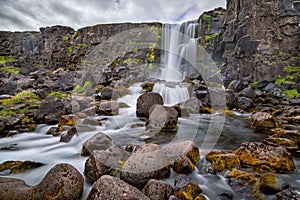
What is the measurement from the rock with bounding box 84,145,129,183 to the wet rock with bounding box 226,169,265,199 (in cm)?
189

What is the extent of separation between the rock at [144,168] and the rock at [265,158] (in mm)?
1612

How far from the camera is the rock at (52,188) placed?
256 cm

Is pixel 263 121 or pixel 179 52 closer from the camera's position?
pixel 263 121

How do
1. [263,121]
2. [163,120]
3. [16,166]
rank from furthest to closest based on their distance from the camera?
[263,121] → [163,120] → [16,166]

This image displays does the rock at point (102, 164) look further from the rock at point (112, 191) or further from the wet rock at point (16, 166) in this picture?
the wet rock at point (16, 166)

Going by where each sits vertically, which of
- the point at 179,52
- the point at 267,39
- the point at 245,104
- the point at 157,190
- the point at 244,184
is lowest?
the point at 244,184

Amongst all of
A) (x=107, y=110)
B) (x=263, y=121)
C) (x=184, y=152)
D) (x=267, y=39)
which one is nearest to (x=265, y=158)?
(x=184, y=152)

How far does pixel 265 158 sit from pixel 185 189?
6.16ft

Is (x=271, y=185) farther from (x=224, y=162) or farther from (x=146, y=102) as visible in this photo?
(x=146, y=102)

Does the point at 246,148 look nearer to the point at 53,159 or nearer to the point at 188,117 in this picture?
the point at 53,159

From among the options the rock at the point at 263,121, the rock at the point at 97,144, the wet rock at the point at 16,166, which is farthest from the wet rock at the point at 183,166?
the rock at the point at 263,121

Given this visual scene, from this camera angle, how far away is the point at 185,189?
2.83 m

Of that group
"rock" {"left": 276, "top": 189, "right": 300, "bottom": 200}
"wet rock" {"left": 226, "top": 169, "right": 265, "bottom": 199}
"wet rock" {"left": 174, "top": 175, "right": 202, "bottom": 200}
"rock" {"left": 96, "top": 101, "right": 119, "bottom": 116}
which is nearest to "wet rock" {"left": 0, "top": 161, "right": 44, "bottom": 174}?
"wet rock" {"left": 174, "top": 175, "right": 202, "bottom": 200}

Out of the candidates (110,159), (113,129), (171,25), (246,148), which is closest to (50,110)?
(113,129)
